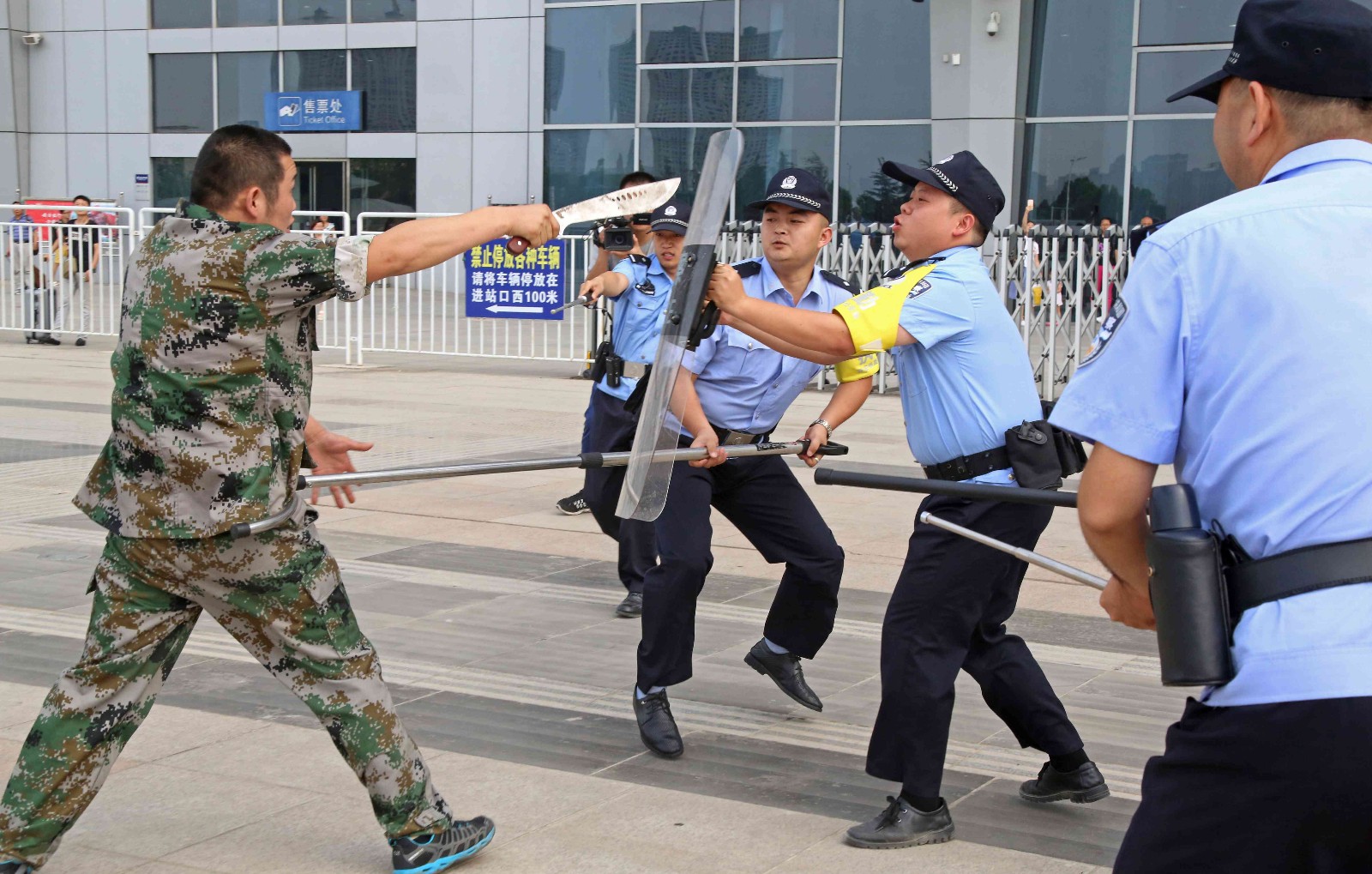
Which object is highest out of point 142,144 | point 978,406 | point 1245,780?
point 142,144

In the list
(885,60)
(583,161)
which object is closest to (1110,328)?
(885,60)

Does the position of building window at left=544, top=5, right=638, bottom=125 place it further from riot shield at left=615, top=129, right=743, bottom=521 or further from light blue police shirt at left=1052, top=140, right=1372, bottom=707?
light blue police shirt at left=1052, top=140, right=1372, bottom=707

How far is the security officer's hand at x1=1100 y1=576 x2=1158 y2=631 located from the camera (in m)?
2.38

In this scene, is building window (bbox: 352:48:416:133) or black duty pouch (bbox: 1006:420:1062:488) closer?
black duty pouch (bbox: 1006:420:1062:488)

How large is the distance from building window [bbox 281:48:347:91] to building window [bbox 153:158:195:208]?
2887mm

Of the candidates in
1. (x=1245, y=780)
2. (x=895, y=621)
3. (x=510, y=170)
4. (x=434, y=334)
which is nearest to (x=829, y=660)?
(x=895, y=621)


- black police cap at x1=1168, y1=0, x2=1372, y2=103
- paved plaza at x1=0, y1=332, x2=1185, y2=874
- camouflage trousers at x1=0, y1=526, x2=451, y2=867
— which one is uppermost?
black police cap at x1=1168, y1=0, x2=1372, y2=103

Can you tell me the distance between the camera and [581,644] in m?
6.24

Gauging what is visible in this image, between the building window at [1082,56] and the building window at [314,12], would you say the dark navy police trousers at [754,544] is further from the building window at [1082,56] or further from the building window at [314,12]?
the building window at [314,12]

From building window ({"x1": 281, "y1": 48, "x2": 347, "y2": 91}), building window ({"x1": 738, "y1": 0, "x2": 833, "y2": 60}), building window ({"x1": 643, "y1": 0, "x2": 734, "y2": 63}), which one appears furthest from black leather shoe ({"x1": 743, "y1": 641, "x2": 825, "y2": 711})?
building window ({"x1": 281, "y1": 48, "x2": 347, "y2": 91})

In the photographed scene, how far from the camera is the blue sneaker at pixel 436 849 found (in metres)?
3.77

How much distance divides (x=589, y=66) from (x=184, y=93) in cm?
937

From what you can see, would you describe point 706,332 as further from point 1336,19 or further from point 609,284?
point 609,284

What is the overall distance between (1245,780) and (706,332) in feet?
6.84
